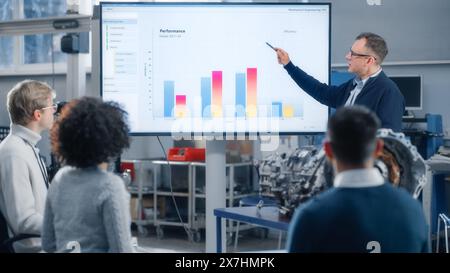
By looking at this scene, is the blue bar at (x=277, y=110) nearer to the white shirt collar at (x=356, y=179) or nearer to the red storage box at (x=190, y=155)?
the white shirt collar at (x=356, y=179)

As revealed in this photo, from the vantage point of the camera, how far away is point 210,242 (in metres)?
3.42

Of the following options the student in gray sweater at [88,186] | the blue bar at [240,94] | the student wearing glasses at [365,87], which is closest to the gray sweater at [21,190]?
the student in gray sweater at [88,186]

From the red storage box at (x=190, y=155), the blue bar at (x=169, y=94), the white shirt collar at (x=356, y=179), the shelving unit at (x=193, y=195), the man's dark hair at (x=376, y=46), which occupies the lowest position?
the shelving unit at (x=193, y=195)

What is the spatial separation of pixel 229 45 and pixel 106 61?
0.59 meters

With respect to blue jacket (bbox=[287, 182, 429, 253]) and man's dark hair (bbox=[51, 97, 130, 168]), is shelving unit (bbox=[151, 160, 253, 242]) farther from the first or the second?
blue jacket (bbox=[287, 182, 429, 253])

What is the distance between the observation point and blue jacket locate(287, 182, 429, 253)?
165 centimetres

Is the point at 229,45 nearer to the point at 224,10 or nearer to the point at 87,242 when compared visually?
the point at 224,10

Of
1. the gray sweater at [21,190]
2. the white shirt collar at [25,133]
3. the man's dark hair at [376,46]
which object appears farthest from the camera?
the man's dark hair at [376,46]

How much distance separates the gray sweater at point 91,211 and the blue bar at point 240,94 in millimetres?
1289

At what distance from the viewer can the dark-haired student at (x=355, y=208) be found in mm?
1655

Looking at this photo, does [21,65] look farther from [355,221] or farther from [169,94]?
[355,221]

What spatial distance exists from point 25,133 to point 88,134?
0.67 metres

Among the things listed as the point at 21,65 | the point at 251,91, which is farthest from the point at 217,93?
the point at 21,65

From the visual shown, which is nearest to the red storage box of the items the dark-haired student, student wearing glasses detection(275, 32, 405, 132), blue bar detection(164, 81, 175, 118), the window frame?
the window frame
